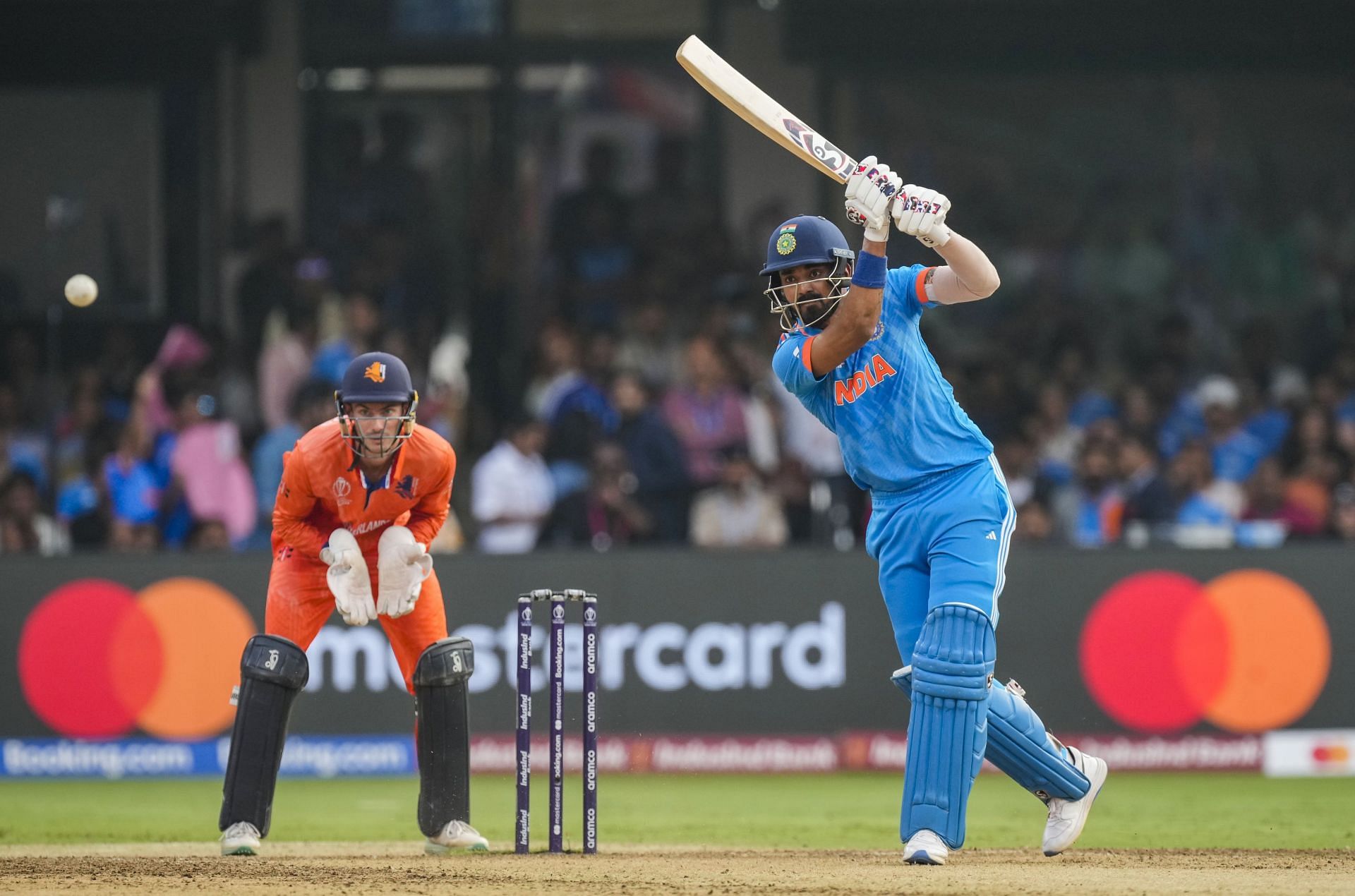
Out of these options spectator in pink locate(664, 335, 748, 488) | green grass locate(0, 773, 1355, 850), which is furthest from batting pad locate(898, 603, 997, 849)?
spectator in pink locate(664, 335, 748, 488)

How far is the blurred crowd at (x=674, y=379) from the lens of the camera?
1228cm

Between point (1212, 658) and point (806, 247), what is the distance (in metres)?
6.00

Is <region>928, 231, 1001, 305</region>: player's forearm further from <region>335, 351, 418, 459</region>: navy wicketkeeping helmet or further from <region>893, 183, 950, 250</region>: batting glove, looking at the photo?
<region>335, 351, 418, 459</region>: navy wicketkeeping helmet

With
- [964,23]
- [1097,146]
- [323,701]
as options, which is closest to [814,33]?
[964,23]

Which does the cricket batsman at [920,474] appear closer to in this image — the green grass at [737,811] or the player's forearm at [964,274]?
the player's forearm at [964,274]

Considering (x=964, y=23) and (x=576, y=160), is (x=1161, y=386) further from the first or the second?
(x=576, y=160)

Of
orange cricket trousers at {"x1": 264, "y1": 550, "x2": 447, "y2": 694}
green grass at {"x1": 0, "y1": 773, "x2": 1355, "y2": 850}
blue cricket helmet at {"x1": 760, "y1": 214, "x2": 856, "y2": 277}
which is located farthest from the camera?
green grass at {"x1": 0, "y1": 773, "x2": 1355, "y2": 850}

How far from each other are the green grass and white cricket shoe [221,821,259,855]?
1.16 m

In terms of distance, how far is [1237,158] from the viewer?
15.8 m

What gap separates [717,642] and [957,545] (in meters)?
5.13

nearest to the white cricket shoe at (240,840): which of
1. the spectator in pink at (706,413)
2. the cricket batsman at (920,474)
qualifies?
the cricket batsman at (920,474)

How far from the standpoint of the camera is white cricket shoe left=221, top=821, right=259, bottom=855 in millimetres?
7004

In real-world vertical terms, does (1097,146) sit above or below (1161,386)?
above

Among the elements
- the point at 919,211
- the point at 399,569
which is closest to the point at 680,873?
the point at 399,569
